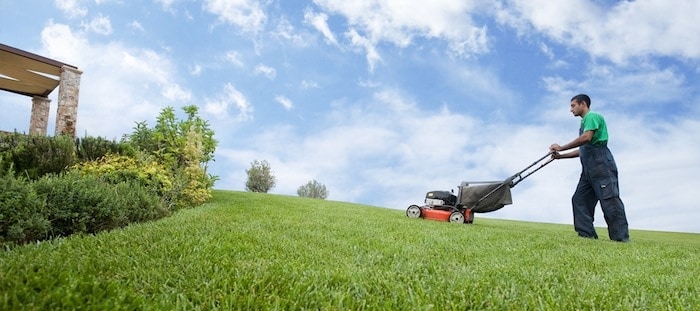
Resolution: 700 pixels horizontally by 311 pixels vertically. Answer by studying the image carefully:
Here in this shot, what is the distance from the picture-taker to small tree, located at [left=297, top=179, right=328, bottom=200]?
77.4 ft

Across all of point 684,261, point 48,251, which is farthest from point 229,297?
point 684,261

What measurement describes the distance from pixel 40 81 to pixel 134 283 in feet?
60.2

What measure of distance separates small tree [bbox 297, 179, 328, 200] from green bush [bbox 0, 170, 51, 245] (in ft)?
63.9

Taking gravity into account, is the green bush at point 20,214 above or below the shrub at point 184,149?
below

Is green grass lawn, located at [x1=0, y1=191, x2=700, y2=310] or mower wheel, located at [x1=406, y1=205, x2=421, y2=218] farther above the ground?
mower wheel, located at [x1=406, y1=205, x2=421, y2=218]

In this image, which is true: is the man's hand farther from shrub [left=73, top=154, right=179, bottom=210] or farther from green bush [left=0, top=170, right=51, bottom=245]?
green bush [left=0, top=170, right=51, bottom=245]

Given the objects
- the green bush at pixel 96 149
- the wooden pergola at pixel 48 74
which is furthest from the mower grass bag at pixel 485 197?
the wooden pergola at pixel 48 74

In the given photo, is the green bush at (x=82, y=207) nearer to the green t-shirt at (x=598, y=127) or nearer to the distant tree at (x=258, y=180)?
the green t-shirt at (x=598, y=127)

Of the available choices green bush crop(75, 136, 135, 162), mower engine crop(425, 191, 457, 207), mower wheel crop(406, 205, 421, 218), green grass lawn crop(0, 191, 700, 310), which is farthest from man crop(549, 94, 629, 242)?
green bush crop(75, 136, 135, 162)

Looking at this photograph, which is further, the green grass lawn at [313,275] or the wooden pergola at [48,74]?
the wooden pergola at [48,74]

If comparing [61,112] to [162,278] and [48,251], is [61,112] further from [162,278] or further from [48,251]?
[162,278]

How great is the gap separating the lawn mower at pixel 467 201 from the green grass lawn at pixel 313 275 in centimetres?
357

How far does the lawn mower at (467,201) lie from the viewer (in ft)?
25.9

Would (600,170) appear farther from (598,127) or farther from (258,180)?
(258,180)
